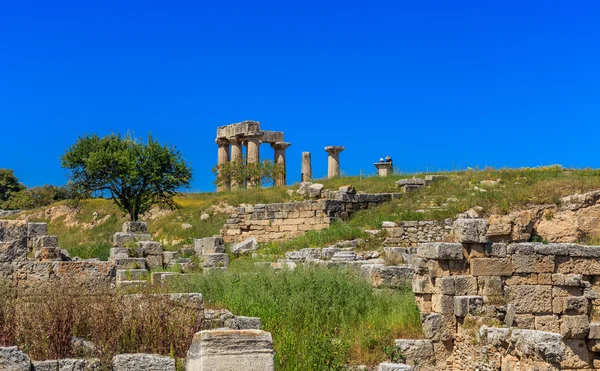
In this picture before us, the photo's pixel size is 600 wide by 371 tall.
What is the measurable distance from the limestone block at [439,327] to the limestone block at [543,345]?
1823 mm

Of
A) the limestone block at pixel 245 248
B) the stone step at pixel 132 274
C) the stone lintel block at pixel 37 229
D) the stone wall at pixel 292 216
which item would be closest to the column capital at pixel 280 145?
the stone wall at pixel 292 216

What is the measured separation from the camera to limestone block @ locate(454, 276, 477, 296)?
1148cm

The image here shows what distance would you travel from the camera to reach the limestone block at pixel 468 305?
11141mm

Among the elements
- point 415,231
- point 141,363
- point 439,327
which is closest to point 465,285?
point 439,327

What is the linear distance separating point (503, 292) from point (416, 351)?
1664 mm

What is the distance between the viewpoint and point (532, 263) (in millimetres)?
11680

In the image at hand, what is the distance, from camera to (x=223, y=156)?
45844mm

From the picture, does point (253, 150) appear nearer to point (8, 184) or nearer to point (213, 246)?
point (213, 246)

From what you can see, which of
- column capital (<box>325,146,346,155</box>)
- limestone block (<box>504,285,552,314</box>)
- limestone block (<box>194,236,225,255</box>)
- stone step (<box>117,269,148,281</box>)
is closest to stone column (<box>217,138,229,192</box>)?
column capital (<box>325,146,346,155</box>)

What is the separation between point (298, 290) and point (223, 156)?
111 ft

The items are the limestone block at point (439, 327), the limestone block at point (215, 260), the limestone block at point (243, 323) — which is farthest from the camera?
the limestone block at point (215, 260)

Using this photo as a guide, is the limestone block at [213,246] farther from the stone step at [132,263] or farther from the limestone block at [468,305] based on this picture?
the limestone block at [468,305]

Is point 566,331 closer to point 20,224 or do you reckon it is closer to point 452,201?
point 20,224

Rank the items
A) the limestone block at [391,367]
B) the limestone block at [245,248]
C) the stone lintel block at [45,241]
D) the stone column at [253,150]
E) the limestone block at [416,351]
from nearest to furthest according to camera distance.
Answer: the limestone block at [391,367]
the limestone block at [416,351]
the stone lintel block at [45,241]
the limestone block at [245,248]
the stone column at [253,150]
